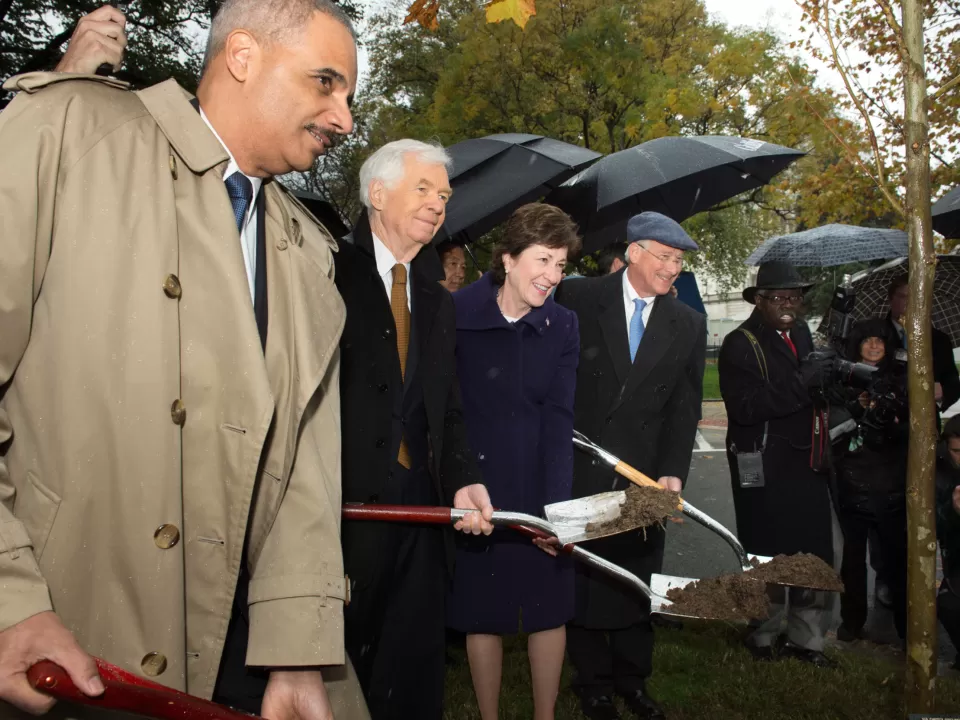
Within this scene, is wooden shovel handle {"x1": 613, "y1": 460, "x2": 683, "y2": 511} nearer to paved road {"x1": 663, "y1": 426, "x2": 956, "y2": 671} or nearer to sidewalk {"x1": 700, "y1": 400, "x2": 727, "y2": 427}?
paved road {"x1": 663, "y1": 426, "x2": 956, "y2": 671}

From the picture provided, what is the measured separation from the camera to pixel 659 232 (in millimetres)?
4836

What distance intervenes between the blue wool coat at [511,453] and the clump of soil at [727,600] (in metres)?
0.58

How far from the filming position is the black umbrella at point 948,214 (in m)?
6.90

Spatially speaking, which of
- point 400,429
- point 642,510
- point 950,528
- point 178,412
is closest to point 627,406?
point 642,510

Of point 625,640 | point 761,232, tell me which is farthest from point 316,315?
point 761,232

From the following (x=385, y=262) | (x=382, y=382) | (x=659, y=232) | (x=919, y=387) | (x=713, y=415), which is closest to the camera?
(x=919, y=387)

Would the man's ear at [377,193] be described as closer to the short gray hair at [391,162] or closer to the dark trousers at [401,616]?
the short gray hair at [391,162]

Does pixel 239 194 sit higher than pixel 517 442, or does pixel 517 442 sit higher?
pixel 239 194

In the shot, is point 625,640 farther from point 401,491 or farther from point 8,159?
point 8,159

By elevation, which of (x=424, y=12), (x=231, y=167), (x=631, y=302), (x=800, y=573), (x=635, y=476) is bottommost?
(x=800, y=573)

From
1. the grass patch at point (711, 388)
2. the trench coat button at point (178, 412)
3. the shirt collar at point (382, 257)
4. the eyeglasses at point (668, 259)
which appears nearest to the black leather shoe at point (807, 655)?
the eyeglasses at point (668, 259)

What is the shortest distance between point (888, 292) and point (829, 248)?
94cm

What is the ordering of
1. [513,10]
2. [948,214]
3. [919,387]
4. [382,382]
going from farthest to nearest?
[948,214], [513,10], [382,382], [919,387]

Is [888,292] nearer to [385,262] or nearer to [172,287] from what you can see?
[385,262]
